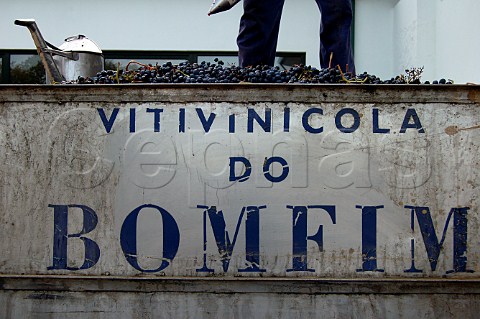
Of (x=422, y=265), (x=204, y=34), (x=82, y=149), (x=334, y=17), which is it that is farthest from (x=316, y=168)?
(x=204, y=34)

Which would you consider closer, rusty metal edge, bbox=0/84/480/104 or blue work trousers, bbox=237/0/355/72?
rusty metal edge, bbox=0/84/480/104

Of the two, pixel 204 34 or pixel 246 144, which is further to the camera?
pixel 204 34

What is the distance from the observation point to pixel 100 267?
2096 mm

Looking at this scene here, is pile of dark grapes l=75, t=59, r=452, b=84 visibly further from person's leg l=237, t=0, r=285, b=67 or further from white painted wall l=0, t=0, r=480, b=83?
white painted wall l=0, t=0, r=480, b=83

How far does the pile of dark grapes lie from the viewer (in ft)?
8.51

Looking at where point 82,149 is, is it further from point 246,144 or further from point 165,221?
point 246,144

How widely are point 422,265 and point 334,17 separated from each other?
166 cm

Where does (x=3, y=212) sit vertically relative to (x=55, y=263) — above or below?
above

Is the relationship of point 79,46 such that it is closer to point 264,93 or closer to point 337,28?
point 337,28

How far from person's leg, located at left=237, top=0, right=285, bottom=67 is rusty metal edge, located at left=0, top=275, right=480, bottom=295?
151 centimetres

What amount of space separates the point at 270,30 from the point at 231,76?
75 centimetres

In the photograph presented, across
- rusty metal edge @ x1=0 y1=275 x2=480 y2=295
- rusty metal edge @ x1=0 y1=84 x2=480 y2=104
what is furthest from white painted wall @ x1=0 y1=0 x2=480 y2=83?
rusty metal edge @ x1=0 y1=275 x2=480 y2=295

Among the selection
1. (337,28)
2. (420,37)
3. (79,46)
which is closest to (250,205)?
(337,28)

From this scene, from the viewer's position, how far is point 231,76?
8.76 ft
